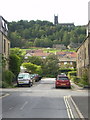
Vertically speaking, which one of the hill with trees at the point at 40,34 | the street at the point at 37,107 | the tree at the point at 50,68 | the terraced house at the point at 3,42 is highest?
the hill with trees at the point at 40,34

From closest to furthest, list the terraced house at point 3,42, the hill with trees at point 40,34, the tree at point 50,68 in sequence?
1. the terraced house at point 3,42
2. the tree at point 50,68
3. the hill with trees at point 40,34

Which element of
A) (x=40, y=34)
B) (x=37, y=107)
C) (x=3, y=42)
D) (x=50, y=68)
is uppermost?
(x=40, y=34)

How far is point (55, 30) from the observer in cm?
19512

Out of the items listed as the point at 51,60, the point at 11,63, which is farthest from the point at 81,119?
the point at 51,60

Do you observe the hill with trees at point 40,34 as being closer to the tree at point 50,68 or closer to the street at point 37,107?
the tree at point 50,68

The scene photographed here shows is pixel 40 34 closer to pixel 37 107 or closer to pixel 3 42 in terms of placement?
pixel 3 42

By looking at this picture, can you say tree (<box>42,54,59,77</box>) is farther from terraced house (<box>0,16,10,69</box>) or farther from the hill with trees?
the hill with trees

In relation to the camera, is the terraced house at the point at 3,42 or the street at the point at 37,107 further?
the terraced house at the point at 3,42

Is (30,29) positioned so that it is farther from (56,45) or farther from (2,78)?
(2,78)

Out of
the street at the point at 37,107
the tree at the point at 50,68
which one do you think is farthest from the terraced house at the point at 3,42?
the tree at the point at 50,68

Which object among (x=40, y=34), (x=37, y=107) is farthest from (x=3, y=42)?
(x=40, y=34)

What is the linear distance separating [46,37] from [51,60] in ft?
329

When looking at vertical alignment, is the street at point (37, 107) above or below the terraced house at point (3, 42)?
below

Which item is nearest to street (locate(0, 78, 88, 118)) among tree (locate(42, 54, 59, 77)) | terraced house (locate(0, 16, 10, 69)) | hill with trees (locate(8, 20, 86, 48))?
terraced house (locate(0, 16, 10, 69))
